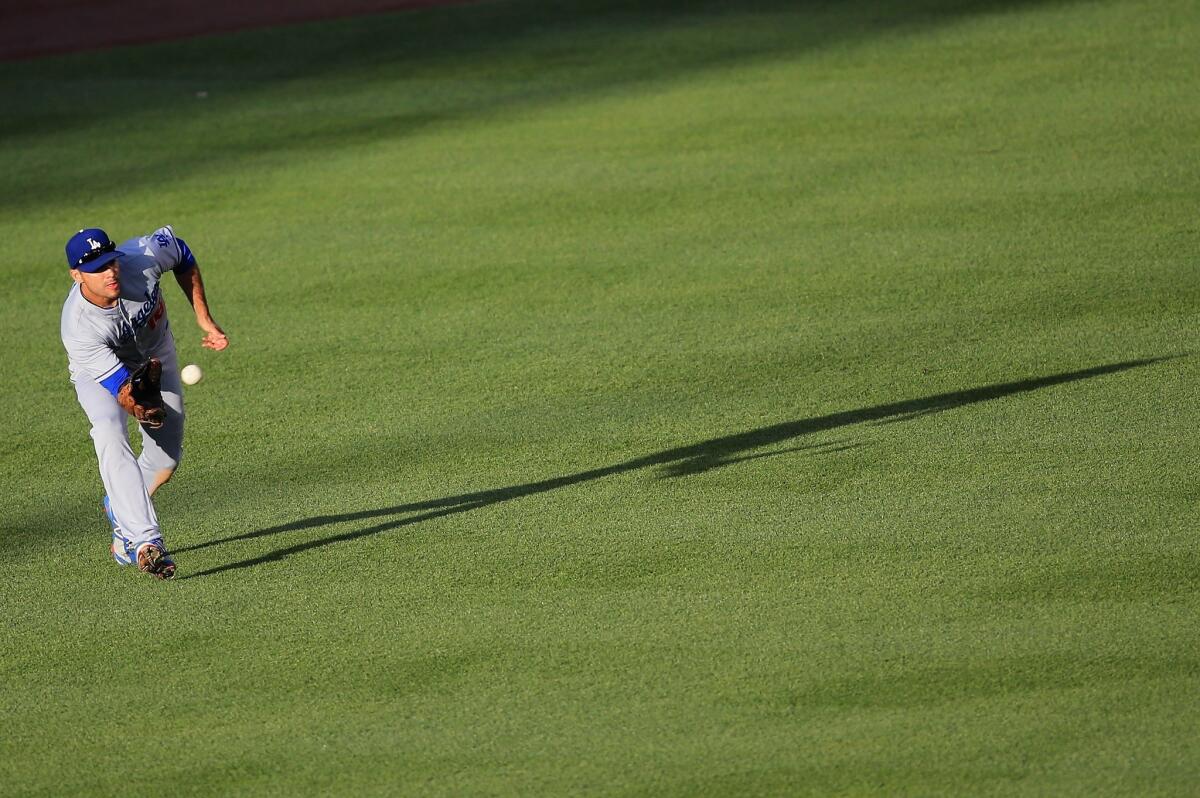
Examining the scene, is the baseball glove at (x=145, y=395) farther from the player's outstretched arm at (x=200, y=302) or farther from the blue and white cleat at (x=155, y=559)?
the blue and white cleat at (x=155, y=559)

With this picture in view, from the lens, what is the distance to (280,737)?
5363 millimetres

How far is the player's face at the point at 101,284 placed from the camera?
20.9ft

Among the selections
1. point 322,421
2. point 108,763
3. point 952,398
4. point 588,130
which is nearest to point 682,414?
point 952,398

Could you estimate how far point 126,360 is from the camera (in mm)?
6734

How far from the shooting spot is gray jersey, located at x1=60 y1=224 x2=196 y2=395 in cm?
650

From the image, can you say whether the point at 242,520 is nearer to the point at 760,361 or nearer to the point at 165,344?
the point at 165,344

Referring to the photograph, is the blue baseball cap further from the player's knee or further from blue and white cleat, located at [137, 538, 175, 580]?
blue and white cleat, located at [137, 538, 175, 580]

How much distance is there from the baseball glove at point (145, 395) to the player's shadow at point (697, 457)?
79 cm

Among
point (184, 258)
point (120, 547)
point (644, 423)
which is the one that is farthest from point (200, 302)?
point (644, 423)

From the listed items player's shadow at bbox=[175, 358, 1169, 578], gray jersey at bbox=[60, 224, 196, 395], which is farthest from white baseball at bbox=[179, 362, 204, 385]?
player's shadow at bbox=[175, 358, 1169, 578]

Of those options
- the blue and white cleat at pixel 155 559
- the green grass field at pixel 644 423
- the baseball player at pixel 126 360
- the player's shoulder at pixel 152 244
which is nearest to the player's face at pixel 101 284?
the baseball player at pixel 126 360

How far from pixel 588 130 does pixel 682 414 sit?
5201mm

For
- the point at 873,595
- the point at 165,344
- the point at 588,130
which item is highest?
the point at 588,130

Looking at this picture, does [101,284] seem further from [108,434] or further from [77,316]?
[108,434]
